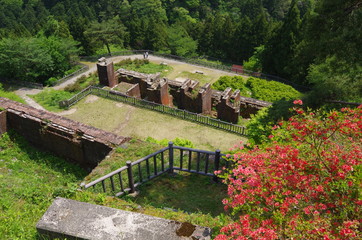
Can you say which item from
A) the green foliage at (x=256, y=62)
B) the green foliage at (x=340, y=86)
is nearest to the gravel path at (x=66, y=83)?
the green foliage at (x=256, y=62)

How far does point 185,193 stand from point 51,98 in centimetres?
1779

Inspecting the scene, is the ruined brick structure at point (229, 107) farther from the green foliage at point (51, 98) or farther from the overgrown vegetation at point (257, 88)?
the green foliage at point (51, 98)

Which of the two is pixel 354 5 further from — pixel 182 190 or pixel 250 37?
pixel 250 37

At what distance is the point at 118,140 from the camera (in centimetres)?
1174

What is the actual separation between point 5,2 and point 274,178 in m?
101

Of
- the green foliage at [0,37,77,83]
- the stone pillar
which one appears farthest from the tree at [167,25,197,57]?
the stone pillar

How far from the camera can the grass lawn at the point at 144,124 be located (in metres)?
17.8

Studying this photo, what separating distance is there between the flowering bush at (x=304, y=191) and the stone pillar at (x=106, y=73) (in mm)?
19907

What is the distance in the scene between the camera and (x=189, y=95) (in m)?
22.9

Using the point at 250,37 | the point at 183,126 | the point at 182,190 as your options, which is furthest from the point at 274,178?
the point at 250,37

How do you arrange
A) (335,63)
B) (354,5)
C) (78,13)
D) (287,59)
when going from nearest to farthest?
(354,5) → (335,63) → (287,59) → (78,13)

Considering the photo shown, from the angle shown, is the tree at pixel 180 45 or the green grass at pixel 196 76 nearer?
the green grass at pixel 196 76

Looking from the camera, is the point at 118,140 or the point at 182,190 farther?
the point at 118,140

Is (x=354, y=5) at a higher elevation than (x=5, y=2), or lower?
higher
